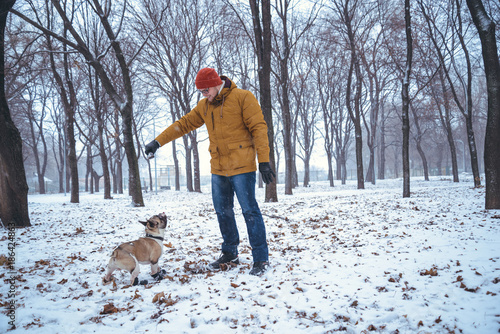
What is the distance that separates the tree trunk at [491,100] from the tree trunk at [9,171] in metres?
9.84

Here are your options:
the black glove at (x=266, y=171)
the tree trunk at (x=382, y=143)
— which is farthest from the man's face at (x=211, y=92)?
the tree trunk at (x=382, y=143)

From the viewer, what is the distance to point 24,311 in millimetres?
2385

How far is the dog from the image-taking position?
2811 mm

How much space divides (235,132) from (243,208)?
2.91 ft

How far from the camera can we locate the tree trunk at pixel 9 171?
19.1ft

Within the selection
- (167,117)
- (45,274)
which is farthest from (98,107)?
(45,274)

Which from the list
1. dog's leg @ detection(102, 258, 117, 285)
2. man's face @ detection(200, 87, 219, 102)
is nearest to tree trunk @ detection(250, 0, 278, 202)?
man's face @ detection(200, 87, 219, 102)

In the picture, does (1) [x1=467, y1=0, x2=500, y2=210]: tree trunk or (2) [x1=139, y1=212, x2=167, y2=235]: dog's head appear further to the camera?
(1) [x1=467, y1=0, x2=500, y2=210]: tree trunk

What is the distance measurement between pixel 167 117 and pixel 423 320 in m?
26.8

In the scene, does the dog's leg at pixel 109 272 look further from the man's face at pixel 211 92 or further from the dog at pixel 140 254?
the man's face at pixel 211 92

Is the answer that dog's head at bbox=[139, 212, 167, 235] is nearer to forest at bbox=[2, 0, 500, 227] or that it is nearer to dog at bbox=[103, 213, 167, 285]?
dog at bbox=[103, 213, 167, 285]

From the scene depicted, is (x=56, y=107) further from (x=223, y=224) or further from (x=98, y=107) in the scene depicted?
(x=223, y=224)

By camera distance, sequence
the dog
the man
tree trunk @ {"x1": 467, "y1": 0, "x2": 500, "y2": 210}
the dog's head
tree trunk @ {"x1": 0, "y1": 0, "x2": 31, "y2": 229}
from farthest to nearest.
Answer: tree trunk @ {"x1": 0, "y1": 0, "x2": 31, "y2": 229}, tree trunk @ {"x1": 467, "y1": 0, "x2": 500, "y2": 210}, the man, the dog's head, the dog

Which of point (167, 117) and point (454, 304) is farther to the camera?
point (167, 117)
